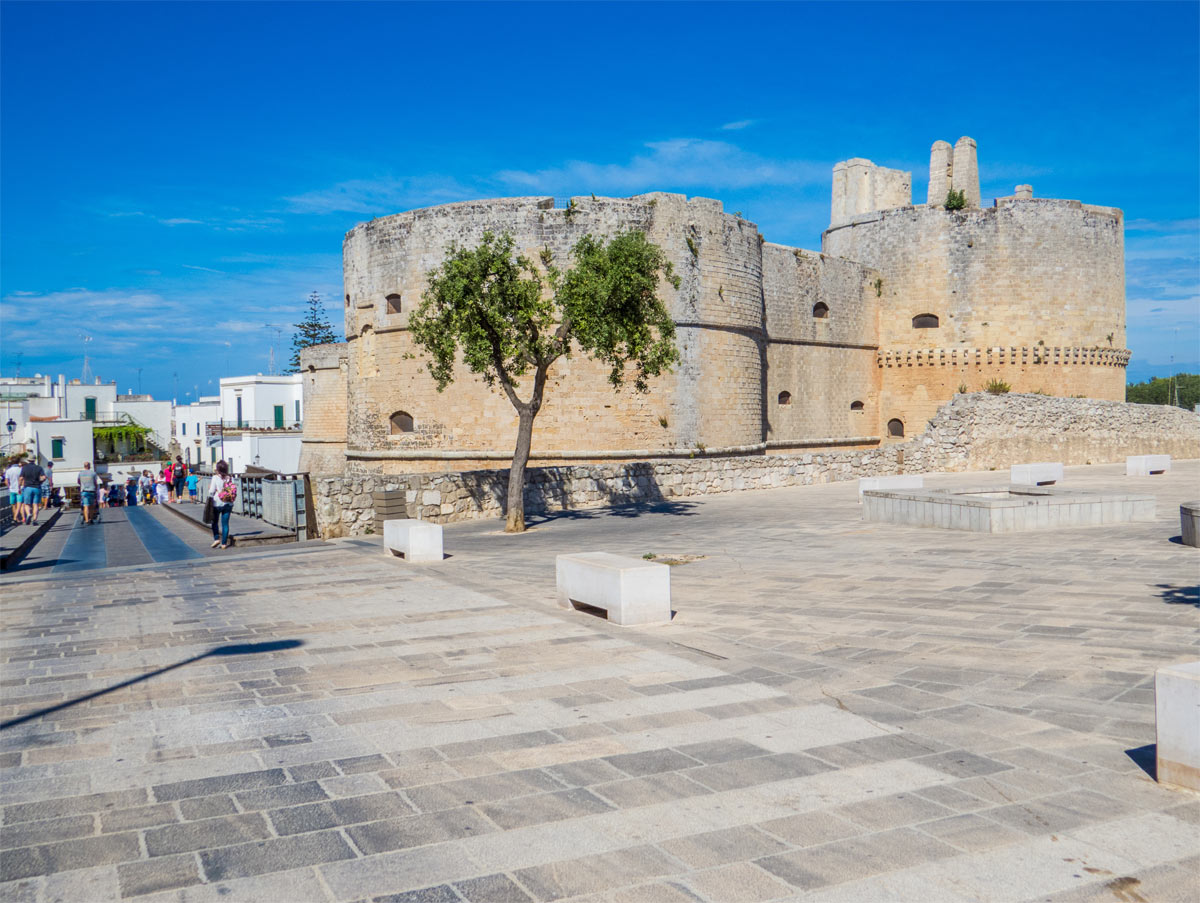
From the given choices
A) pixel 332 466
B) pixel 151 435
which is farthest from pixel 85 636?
pixel 151 435

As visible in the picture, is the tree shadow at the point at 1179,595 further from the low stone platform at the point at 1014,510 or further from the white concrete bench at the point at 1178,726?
the low stone platform at the point at 1014,510

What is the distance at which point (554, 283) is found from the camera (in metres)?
13.6

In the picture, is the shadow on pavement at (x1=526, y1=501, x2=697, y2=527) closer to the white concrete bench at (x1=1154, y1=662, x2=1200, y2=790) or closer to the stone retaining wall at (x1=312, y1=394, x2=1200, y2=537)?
the stone retaining wall at (x1=312, y1=394, x2=1200, y2=537)

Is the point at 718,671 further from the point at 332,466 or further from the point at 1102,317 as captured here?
the point at 1102,317

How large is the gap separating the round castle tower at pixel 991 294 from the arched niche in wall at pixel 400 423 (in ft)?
53.2

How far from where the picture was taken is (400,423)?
2369cm

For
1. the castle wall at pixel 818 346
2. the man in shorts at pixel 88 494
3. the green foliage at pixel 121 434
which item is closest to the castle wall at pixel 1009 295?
the castle wall at pixel 818 346

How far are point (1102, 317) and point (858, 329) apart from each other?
7.85 meters

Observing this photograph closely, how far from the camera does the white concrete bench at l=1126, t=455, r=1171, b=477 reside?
59.5 ft

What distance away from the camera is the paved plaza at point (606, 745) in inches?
107

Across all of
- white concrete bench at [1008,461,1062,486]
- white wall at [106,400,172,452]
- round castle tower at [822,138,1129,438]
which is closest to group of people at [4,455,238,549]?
white concrete bench at [1008,461,1062,486]

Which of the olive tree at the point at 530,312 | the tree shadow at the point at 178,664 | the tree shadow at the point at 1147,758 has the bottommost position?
the tree shadow at the point at 1147,758

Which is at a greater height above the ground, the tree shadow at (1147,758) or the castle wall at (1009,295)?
the castle wall at (1009,295)

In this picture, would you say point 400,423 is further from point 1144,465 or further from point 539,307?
point 1144,465
